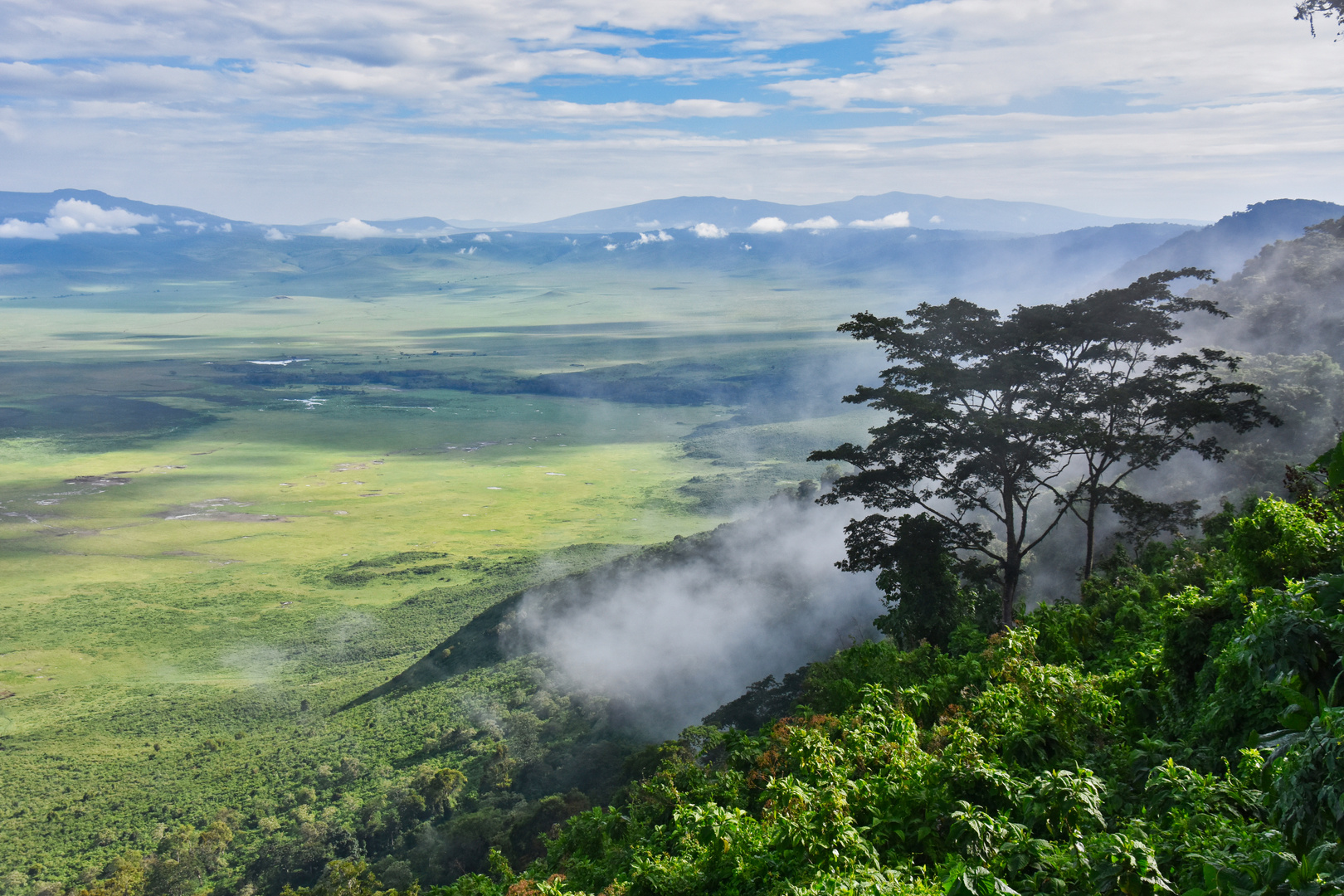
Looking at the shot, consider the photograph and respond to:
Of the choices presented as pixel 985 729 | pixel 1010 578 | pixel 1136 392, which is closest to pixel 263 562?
pixel 1010 578

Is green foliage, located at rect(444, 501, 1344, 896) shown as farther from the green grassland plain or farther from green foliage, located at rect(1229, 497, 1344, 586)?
the green grassland plain

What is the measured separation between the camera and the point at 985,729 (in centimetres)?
1141

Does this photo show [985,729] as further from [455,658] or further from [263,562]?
[263,562]

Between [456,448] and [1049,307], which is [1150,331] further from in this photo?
[456,448]

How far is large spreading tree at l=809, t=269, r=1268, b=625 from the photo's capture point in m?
24.2

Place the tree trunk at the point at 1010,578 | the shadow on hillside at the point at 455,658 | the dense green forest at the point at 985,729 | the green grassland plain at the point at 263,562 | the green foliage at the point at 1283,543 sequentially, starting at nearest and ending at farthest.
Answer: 1. the dense green forest at the point at 985,729
2. the green foliage at the point at 1283,543
3. the tree trunk at the point at 1010,578
4. the green grassland plain at the point at 263,562
5. the shadow on hillside at the point at 455,658

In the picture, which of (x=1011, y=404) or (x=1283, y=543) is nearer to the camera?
(x=1283, y=543)

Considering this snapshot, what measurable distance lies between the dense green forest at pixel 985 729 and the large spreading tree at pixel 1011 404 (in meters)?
0.12

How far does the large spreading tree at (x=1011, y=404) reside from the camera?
24203 millimetres

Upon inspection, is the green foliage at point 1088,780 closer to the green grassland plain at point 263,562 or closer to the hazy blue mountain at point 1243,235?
the green grassland plain at point 263,562

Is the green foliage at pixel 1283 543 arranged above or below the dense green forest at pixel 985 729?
above

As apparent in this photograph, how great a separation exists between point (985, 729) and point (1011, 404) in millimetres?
16277

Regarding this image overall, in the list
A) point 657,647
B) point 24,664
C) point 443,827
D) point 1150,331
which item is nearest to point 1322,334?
point 1150,331

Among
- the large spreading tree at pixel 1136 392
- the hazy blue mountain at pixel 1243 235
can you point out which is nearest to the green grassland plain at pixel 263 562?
the large spreading tree at pixel 1136 392
